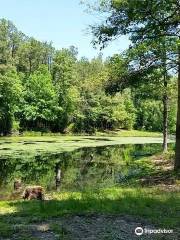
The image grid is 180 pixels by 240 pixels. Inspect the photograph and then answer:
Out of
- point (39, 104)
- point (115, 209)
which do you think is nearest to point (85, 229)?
point (115, 209)

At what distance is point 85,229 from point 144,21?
1128 centimetres

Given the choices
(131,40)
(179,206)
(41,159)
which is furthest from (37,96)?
(179,206)

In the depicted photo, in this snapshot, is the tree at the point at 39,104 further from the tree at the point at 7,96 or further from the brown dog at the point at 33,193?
the brown dog at the point at 33,193

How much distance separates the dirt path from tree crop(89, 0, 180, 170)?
9334mm

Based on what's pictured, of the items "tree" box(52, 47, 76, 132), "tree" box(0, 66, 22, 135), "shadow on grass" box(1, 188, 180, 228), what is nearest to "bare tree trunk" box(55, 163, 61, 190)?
"shadow on grass" box(1, 188, 180, 228)

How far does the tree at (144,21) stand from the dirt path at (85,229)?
9334 millimetres

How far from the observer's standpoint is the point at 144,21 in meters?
17.1

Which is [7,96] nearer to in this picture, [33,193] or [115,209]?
[33,193]

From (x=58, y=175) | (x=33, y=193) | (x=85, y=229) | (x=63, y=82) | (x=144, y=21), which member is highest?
(x=63, y=82)

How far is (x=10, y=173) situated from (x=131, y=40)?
12.2 metres

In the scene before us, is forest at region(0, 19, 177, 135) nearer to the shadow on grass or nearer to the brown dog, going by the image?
the brown dog

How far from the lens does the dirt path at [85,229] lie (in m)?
7.28

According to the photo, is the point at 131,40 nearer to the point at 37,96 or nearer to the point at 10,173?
the point at 10,173

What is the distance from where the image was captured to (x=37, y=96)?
87250mm
